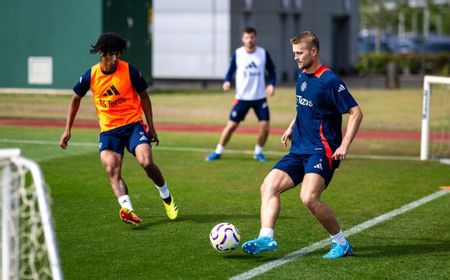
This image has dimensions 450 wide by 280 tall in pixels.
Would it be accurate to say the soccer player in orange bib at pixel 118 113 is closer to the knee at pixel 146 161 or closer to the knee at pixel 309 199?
the knee at pixel 146 161

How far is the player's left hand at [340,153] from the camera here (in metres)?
8.79

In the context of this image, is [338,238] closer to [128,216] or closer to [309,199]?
[309,199]

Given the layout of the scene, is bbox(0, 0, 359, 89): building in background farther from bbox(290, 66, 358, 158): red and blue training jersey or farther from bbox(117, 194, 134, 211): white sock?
bbox(290, 66, 358, 158): red and blue training jersey

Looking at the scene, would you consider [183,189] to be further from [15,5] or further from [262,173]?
[15,5]

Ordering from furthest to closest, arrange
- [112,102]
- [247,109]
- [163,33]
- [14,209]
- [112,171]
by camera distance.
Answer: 1. [163,33]
2. [247,109]
3. [112,102]
4. [112,171]
5. [14,209]

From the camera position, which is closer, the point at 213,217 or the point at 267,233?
the point at 267,233

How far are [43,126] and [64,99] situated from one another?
359 inches

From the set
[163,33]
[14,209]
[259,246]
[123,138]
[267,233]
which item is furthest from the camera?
[163,33]

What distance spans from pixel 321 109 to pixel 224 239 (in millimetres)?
1498

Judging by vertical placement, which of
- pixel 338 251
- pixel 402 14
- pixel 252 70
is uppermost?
pixel 402 14

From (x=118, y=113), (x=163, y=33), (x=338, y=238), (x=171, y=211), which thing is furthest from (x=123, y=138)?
(x=163, y=33)

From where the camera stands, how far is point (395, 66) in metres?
42.6

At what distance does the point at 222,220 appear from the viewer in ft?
36.4

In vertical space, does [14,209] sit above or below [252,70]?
below
